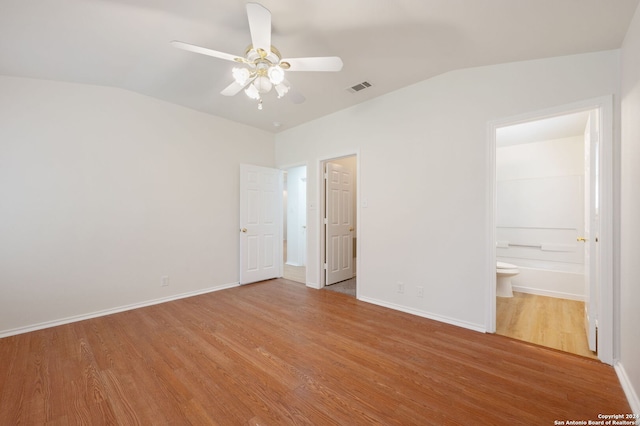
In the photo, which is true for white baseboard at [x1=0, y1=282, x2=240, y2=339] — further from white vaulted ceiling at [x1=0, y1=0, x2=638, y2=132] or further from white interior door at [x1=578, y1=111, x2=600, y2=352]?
white interior door at [x1=578, y1=111, x2=600, y2=352]

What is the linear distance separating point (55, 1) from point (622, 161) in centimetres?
437

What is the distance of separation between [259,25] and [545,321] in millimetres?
4092

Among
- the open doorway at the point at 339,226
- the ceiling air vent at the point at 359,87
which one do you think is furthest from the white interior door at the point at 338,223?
the ceiling air vent at the point at 359,87

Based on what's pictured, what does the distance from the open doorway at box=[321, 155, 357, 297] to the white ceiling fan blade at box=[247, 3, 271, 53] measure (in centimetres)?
234

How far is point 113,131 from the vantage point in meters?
3.19

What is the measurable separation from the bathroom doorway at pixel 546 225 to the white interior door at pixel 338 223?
2.31 metres

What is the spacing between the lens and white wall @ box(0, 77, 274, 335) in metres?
2.65

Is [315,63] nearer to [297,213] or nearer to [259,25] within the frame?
[259,25]

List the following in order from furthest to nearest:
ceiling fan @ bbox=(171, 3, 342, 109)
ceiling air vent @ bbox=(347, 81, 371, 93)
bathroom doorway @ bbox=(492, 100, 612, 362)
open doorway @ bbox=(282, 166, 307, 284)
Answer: open doorway @ bbox=(282, 166, 307, 284), ceiling air vent @ bbox=(347, 81, 371, 93), bathroom doorway @ bbox=(492, 100, 612, 362), ceiling fan @ bbox=(171, 3, 342, 109)

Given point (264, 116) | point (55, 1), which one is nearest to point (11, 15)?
point (55, 1)

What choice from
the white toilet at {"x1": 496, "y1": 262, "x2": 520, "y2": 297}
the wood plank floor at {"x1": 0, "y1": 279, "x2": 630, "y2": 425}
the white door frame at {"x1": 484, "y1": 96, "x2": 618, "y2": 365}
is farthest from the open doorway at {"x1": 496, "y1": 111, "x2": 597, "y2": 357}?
the wood plank floor at {"x1": 0, "y1": 279, "x2": 630, "y2": 425}

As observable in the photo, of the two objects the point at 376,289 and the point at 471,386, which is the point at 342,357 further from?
the point at 376,289

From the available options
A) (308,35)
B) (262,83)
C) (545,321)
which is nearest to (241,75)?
(262,83)

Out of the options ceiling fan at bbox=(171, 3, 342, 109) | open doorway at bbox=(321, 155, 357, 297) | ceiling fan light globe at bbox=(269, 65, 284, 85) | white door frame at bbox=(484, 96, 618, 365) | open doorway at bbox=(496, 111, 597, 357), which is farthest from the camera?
open doorway at bbox=(321, 155, 357, 297)
